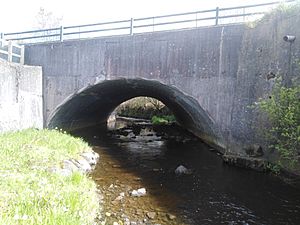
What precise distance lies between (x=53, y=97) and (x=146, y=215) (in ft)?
30.7

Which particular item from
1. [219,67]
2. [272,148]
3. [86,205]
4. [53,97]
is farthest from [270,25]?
[53,97]

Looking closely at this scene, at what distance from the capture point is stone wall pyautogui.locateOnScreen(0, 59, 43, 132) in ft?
34.7

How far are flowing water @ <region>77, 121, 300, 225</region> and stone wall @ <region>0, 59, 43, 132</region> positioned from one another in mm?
3619

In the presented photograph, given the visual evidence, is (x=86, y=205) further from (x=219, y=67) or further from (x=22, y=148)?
(x=219, y=67)

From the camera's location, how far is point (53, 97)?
46.1ft

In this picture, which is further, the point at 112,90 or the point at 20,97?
the point at 112,90

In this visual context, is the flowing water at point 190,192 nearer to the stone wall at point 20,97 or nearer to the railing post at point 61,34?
the stone wall at point 20,97

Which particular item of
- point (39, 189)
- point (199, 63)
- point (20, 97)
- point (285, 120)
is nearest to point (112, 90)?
point (20, 97)

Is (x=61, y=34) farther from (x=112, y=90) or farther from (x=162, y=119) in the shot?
(x=162, y=119)

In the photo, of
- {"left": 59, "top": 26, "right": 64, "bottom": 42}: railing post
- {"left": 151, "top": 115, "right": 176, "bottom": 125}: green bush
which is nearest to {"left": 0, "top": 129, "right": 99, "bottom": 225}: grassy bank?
{"left": 59, "top": 26, "right": 64, "bottom": 42}: railing post

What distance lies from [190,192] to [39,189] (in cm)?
444

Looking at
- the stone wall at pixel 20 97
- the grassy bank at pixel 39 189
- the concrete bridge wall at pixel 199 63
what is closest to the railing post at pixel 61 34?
the concrete bridge wall at pixel 199 63

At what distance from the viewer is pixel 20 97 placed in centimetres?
1178

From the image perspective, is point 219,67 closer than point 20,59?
Yes
